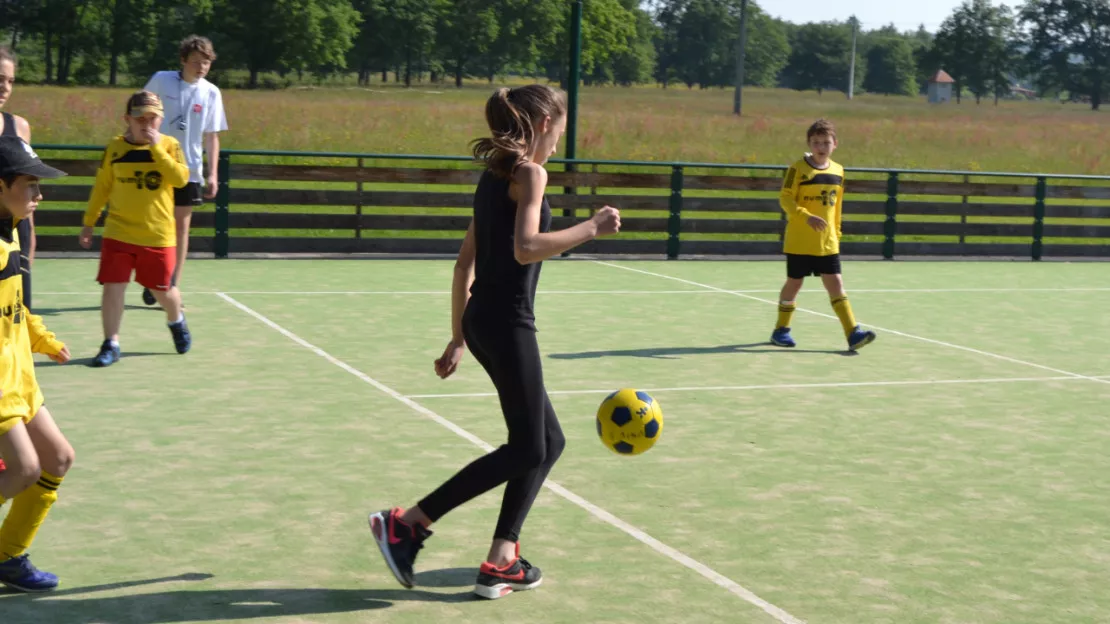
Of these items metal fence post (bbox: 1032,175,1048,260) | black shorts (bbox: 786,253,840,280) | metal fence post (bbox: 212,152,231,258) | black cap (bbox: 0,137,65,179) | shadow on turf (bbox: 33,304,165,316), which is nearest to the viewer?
black cap (bbox: 0,137,65,179)

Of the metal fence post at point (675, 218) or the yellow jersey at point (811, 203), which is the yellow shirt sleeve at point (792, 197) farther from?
the metal fence post at point (675, 218)

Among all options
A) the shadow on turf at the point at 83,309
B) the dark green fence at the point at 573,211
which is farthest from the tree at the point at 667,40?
the shadow on turf at the point at 83,309

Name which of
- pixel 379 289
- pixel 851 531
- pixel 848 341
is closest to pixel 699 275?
pixel 379 289

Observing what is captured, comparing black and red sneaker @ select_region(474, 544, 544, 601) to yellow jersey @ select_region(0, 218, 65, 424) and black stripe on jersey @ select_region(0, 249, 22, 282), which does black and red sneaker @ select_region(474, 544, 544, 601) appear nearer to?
yellow jersey @ select_region(0, 218, 65, 424)

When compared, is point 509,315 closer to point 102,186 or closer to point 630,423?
point 630,423

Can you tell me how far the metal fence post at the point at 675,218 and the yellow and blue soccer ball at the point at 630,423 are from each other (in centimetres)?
1338

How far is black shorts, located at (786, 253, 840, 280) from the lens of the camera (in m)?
11.5

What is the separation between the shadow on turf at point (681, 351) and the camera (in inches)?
432

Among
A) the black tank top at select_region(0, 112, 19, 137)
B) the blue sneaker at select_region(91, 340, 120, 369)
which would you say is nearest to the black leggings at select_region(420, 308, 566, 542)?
the black tank top at select_region(0, 112, 19, 137)

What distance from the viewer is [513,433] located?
520cm

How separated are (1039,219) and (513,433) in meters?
18.1

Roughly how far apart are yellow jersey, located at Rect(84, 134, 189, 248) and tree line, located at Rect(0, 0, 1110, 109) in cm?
4020

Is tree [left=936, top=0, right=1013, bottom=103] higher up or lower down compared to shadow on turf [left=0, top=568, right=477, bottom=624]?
higher up

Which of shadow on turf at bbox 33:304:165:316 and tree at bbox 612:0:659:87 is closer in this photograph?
shadow on turf at bbox 33:304:165:316
